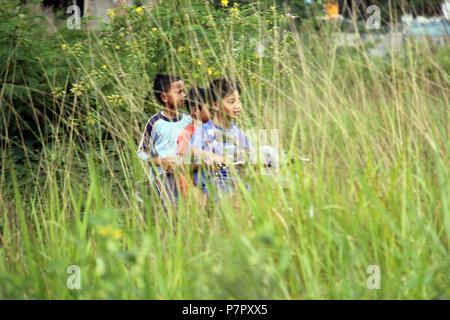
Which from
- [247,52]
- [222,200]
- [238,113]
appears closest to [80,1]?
[247,52]

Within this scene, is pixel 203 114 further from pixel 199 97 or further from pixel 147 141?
pixel 147 141

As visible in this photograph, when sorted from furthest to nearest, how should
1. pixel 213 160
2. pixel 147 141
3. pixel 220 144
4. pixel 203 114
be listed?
pixel 147 141, pixel 203 114, pixel 220 144, pixel 213 160

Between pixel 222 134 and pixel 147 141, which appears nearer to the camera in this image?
pixel 222 134

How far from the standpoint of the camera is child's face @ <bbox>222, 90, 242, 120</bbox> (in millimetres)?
3158

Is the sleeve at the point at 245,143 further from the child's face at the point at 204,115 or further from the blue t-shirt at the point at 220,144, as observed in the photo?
the child's face at the point at 204,115

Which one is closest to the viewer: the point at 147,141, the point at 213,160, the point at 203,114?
the point at 213,160

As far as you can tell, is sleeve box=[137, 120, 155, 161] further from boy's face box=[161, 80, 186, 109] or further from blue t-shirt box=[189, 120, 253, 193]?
blue t-shirt box=[189, 120, 253, 193]

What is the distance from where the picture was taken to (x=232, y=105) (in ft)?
10.6

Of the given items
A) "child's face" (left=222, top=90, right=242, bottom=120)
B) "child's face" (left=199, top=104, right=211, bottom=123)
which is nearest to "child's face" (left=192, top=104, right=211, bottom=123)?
"child's face" (left=199, top=104, right=211, bottom=123)

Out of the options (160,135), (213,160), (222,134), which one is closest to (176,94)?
(160,135)

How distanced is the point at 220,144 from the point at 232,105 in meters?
0.24

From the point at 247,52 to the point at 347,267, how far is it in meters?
2.38

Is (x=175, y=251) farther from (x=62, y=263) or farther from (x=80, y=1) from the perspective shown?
(x=80, y=1)

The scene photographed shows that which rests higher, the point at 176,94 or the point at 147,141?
the point at 176,94
